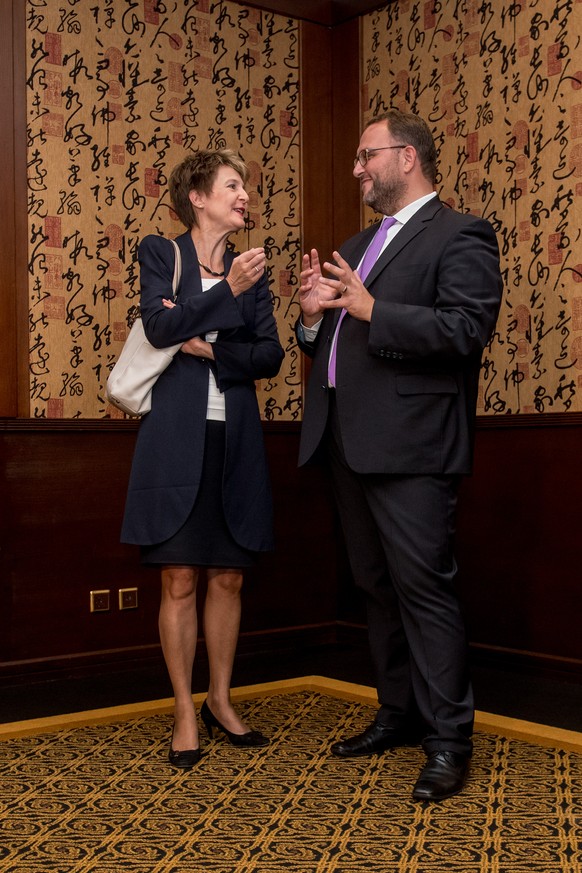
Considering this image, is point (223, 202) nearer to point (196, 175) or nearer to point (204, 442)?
point (196, 175)

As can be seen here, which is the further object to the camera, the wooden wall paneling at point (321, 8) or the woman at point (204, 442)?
the wooden wall paneling at point (321, 8)

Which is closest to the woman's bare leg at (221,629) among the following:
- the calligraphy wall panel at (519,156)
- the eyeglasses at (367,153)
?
the eyeglasses at (367,153)

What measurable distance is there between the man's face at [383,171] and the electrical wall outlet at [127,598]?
6.87 feet

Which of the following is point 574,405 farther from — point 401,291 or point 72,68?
point 72,68

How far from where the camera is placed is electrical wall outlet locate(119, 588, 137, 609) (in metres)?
4.30

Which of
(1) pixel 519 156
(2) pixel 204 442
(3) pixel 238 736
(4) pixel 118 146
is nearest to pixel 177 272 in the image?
(2) pixel 204 442

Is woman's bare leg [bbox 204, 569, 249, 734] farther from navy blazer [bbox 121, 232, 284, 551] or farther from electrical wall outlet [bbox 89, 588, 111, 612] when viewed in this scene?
electrical wall outlet [bbox 89, 588, 111, 612]

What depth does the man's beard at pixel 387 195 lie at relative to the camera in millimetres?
2854

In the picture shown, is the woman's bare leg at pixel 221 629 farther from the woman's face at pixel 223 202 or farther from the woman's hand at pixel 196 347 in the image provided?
the woman's face at pixel 223 202

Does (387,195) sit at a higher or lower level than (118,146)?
lower

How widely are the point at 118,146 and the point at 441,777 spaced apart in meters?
2.94

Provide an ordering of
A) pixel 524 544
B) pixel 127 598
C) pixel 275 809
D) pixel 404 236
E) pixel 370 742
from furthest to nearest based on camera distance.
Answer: pixel 127 598 < pixel 524 544 < pixel 370 742 < pixel 404 236 < pixel 275 809

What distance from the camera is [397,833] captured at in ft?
7.41

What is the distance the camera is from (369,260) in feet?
9.62
